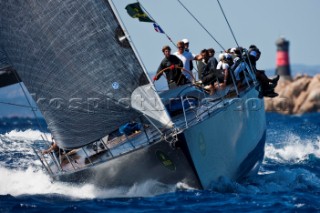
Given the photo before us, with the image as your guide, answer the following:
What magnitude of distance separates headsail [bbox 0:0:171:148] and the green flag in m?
1.15

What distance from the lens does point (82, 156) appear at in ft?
49.5

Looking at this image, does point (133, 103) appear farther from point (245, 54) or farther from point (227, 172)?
point (245, 54)

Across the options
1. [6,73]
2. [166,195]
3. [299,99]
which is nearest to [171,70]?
[6,73]

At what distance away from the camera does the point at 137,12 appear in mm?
14086

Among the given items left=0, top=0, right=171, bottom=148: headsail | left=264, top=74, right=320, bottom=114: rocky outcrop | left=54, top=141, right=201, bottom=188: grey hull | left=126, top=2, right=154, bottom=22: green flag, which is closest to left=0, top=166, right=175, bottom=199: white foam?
left=54, top=141, right=201, bottom=188: grey hull

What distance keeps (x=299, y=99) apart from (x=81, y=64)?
136ft

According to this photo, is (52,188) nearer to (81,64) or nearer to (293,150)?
(81,64)

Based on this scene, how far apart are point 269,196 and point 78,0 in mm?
4056

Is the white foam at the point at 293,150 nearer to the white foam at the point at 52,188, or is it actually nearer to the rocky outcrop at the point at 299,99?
the white foam at the point at 52,188

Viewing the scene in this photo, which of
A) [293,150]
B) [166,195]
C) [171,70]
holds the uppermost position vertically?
[171,70]

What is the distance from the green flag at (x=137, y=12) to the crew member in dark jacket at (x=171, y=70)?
4.31 feet

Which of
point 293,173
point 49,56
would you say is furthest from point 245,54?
point 49,56

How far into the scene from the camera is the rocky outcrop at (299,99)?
171 ft

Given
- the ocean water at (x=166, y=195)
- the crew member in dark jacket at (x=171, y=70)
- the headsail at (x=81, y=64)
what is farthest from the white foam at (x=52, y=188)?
the crew member in dark jacket at (x=171, y=70)
